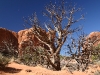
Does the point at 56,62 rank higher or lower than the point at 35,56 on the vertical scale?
lower

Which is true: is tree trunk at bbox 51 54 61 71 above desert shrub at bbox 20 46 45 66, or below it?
below

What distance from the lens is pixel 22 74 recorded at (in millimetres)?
9430

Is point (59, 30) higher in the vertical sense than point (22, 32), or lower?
lower

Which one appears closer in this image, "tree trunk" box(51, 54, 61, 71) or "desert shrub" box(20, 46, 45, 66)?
"tree trunk" box(51, 54, 61, 71)

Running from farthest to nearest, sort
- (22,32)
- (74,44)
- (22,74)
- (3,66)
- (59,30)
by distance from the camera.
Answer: (22,32)
(74,44)
(59,30)
(3,66)
(22,74)

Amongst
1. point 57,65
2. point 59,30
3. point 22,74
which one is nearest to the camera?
point 22,74

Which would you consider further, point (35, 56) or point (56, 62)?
point (35, 56)

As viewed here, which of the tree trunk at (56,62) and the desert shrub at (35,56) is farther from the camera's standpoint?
the desert shrub at (35,56)

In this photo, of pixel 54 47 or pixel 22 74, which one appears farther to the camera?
pixel 54 47

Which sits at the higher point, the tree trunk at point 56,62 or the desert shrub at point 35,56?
the desert shrub at point 35,56

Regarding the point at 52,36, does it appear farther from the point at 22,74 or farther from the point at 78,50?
the point at 22,74

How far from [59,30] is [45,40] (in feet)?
4.30

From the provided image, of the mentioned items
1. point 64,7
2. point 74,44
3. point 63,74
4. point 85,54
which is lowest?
point 63,74

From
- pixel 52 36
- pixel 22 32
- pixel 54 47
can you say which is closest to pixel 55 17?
pixel 52 36
